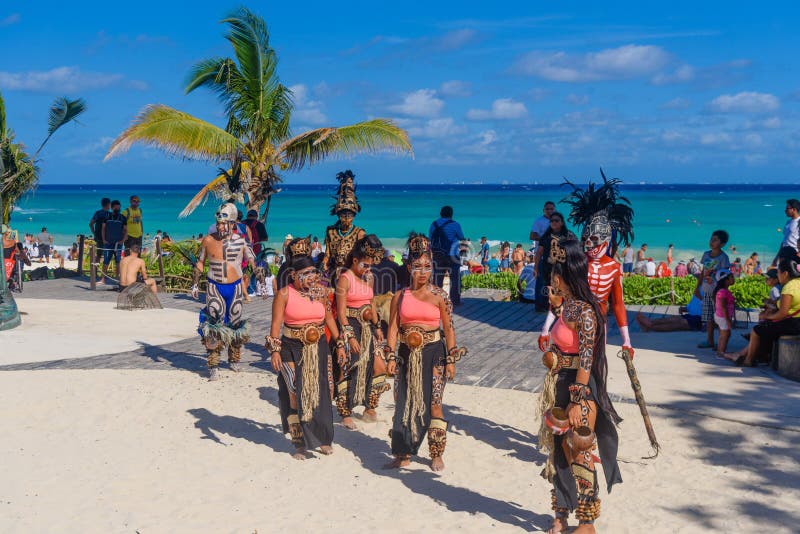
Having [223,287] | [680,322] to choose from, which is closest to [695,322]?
[680,322]

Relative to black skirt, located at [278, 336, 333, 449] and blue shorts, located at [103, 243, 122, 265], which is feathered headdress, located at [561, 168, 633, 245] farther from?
blue shorts, located at [103, 243, 122, 265]

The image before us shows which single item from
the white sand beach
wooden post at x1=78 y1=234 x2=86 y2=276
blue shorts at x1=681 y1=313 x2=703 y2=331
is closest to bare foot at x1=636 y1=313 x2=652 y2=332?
blue shorts at x1=681 y1=313 x2=703 y2=331

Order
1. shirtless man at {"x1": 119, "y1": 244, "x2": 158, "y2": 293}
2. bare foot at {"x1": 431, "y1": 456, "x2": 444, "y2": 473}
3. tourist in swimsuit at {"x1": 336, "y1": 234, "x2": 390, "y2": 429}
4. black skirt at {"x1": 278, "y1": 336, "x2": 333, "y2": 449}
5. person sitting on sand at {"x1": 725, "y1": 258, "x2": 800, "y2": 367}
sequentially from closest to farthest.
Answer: bare foot at {"x1": 431, "y1": 456, "x2": 444, "y2": 473}
black skirt at {"x1": 278, "y1": 336, "x2": 333, "y2": 449}
tourist in swimsuit at {"x1": 336, "y1": 234, "x2": 390, "y2": 429}
person sitting on sand at {"x1": 725, "y1": 258, "x2": 800, "y2": 367}
shirtless man at {"x1": 119, "y1": 244, "x2": 158, "y2": 293}

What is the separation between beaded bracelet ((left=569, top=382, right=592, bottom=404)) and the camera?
18.4 feet

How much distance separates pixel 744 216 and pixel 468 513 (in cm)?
8956

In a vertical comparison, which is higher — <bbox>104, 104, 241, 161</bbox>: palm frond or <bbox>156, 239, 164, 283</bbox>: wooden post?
<bbox>104, 104, 241, 161</bbox>: palm frond

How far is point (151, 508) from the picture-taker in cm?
646

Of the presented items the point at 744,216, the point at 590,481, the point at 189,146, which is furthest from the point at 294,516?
the point at 744,216

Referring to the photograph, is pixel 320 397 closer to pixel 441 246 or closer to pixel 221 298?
pixel 221 298

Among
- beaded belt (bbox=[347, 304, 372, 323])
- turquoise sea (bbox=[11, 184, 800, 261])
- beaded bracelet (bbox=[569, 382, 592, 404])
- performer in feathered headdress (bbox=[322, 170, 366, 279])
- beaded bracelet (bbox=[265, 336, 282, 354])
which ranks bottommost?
turquoise sea (bbox=[11, 184, 800, 261])

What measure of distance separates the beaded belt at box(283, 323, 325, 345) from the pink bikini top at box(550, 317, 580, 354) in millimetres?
2306

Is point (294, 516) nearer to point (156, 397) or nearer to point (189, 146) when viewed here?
point (156, 397)

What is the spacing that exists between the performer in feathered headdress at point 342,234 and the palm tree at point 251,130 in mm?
8913

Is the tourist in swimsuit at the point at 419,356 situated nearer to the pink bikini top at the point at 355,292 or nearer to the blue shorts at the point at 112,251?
the pink bikini top at the point at 355,292
